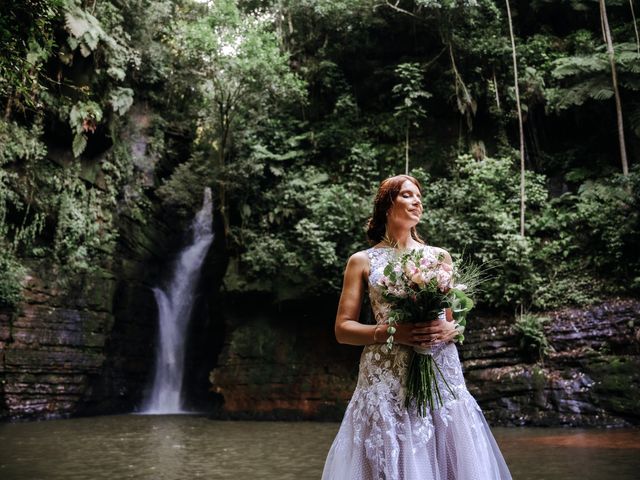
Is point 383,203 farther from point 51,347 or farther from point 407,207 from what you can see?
point 51,347

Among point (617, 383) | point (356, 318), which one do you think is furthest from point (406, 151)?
point (356, 318)

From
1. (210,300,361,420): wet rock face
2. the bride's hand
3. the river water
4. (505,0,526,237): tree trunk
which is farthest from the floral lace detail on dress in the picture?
(505,0,526,237): tree trunk

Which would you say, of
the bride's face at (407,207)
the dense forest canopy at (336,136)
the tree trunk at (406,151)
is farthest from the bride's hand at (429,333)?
the tree trunk at (406,151)

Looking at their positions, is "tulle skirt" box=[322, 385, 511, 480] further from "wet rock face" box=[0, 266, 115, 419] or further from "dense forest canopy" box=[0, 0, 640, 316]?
"wet rock face" box=[0, 266, 115, 419]

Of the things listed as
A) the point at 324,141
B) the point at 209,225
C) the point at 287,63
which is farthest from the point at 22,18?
the point at 209,225

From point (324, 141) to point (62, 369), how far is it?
32.6 feet

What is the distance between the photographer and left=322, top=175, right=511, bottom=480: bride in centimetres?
234

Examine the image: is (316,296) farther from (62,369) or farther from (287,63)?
(287,63)

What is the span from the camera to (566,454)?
732cm

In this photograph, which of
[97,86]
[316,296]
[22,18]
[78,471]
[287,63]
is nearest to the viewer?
[22,18]

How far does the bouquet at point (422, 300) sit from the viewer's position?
2311 millimetres

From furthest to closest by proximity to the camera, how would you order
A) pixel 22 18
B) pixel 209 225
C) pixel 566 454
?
pixel 209 225, pixel 566 454, pixel 22 18

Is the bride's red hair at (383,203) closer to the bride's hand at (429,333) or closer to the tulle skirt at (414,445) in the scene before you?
the bride's hand at (429,333)

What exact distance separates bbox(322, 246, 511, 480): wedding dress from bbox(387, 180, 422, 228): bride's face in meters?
0.38
